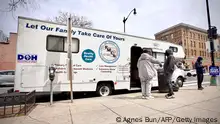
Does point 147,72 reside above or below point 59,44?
below

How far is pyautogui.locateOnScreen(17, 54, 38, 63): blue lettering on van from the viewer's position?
183 inches

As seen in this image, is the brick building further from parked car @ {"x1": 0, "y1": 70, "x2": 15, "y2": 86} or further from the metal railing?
the metal railing

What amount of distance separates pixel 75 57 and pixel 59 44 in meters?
0.83

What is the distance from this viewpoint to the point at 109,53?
6.23 meters

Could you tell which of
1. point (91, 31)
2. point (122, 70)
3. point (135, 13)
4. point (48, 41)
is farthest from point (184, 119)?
point (135, 13)

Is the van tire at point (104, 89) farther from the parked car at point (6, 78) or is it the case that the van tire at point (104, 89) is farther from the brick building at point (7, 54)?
the brick building at point (7, 54)

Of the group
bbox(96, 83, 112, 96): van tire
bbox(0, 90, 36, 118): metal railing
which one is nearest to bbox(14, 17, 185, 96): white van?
bbox(96, 83, 112, 96): van tire

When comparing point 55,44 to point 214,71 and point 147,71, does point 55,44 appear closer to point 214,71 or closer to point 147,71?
point 147,71

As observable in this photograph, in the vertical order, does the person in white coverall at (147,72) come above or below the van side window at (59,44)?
below

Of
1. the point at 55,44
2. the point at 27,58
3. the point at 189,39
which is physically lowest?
the point at 27,58

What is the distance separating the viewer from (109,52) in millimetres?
6223

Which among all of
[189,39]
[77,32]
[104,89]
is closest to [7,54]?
[77,32]

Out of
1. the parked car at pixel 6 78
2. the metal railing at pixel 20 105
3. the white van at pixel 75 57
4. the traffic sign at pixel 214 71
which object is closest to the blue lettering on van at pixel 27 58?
the white van at pixel 75 57

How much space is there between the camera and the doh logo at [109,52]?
6.09m
